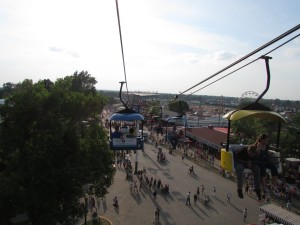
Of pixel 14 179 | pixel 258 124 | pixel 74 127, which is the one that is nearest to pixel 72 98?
pixel 74 127

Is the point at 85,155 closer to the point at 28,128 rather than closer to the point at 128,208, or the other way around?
the point at 28,128

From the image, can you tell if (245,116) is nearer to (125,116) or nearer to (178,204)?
(125,116)

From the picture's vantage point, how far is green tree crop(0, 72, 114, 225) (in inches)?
599

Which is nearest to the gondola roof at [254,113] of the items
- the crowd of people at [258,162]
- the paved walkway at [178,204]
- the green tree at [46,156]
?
the crowd of people at [258,162]

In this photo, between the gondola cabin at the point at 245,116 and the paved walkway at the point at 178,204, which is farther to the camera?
the paved walkway at the point at 178,204

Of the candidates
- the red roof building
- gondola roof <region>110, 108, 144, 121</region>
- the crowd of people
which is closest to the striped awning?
gondola roof <region>110, 108, 144, 121</region>

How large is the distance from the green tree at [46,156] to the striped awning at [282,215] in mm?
10577

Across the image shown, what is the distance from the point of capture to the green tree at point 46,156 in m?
15.2

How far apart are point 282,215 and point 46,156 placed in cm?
1439

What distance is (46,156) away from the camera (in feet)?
51.8

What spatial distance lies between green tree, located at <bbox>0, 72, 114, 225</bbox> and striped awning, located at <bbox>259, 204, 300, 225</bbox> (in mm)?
10577

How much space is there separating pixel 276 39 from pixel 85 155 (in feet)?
47.5

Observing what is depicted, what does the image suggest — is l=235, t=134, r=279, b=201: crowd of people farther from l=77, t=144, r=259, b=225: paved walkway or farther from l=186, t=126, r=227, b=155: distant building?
l=186, t=126, r=227, b=155: distant building

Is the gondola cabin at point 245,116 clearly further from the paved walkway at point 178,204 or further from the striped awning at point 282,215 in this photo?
the paved walkway at point 178,204
